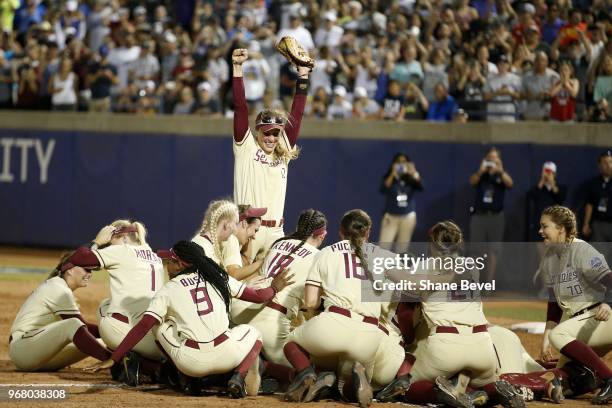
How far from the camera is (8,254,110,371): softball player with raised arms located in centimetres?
942

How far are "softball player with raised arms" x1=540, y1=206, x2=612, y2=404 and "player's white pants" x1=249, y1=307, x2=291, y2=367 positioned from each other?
2133 mm

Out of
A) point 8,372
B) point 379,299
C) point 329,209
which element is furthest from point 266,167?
point 329,209

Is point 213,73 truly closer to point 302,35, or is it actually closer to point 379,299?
point 302,35

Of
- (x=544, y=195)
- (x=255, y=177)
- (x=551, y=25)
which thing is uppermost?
(x=551, y=25)

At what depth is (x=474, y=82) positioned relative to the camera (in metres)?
17.0

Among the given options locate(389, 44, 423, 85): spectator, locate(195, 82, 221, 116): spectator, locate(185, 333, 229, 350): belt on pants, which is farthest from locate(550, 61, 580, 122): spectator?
locate(185, 333, 229, 350): belt on pants

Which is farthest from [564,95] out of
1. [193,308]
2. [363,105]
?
[193,308]

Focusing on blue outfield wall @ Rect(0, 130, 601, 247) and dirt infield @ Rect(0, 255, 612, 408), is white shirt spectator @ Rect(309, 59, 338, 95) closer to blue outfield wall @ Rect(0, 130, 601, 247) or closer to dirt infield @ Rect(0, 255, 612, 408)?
blue outfield wall @ Rect(0, 130, 601, 247)

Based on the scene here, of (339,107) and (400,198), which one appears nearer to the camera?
(400,198)

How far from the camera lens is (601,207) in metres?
15.2

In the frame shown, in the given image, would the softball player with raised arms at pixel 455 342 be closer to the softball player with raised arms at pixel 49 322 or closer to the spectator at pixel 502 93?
the softball player with raised arms at pixel 49 322

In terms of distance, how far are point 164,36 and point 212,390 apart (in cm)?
1325

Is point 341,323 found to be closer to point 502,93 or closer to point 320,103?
point 502,93

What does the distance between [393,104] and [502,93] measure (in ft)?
6.53
